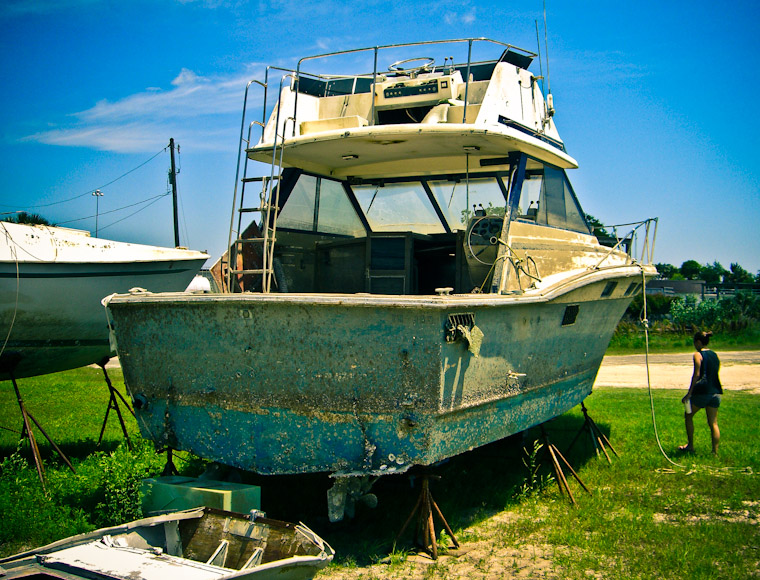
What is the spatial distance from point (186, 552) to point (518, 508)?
2685mm

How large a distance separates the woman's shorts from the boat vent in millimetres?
3832

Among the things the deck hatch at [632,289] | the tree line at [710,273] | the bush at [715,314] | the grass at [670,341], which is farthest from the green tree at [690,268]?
the deck hatch at [632,289]

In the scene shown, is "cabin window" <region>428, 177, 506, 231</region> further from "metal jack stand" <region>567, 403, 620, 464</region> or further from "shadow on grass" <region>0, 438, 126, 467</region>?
"shadow on grass" <region>0, 438, 126, 467</region>

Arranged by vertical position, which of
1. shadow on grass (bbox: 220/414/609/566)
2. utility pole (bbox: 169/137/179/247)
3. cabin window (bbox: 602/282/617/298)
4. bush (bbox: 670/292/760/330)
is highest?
utility pole (bbox: 169/137/179/247)

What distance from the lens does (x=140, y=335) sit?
16.7ft

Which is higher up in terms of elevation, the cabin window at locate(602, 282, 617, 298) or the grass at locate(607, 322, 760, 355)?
the cabin window at locate(602, 282, 617, 298)

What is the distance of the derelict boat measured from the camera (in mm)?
4355

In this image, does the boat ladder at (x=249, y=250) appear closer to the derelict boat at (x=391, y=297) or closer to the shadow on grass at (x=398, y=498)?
the derelict boat at (x=391, y=297)

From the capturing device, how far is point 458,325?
4.35 metres

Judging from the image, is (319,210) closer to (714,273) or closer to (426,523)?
(426,523)

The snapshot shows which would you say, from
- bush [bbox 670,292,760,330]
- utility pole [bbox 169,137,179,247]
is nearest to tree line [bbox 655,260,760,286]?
bush [bbox 670,292,760,330]

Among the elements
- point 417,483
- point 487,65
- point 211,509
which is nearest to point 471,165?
point 487,65

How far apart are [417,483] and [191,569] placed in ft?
8.21

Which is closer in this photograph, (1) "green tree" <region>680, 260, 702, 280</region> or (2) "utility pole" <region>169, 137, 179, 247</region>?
(2) "utility pole" <region>169, 137, 179, 247</region>
